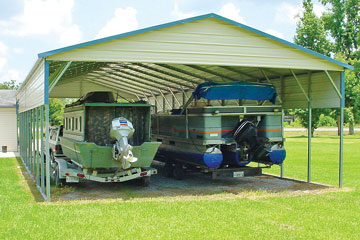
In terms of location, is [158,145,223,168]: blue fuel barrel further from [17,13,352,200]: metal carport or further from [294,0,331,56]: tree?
[294,0,331,56]: tree

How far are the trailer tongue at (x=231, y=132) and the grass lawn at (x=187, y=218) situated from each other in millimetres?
1561

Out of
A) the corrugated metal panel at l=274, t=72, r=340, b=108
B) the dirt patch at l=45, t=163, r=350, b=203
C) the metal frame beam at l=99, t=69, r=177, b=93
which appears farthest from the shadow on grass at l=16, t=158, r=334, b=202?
the metal frame beam at l=99, t=69, r=177, b=93

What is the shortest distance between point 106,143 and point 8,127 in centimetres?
1646

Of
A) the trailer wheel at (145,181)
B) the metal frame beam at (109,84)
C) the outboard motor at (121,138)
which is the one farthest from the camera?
the metal frame beam at (109,84)

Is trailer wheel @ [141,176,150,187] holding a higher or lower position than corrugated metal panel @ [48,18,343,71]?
lower

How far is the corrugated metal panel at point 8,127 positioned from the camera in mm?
27016

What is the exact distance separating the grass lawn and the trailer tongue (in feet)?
5.12

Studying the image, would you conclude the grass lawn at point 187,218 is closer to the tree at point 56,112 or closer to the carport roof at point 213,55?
the carport roof at point 213,55

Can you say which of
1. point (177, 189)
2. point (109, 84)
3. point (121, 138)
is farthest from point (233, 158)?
point (109, 84)

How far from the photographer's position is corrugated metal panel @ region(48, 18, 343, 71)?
1053 cm

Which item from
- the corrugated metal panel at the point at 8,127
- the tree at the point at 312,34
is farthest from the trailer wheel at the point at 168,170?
the tree at the point at 312,34

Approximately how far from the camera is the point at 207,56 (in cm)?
1115

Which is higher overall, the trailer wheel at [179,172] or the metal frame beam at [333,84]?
the metal frame beam at [333,84]

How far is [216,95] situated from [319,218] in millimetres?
5447
